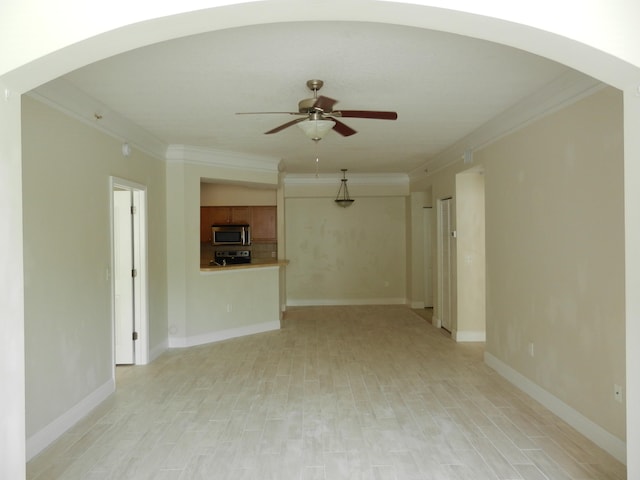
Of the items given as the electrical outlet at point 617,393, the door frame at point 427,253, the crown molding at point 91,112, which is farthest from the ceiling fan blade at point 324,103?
the door frame at point 427,253

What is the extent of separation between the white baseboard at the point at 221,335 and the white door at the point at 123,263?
37.1 inches

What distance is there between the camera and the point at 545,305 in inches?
147

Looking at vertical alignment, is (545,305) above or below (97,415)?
above

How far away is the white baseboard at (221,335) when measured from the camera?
5.84 m

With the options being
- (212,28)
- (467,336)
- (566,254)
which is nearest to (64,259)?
(212,28)

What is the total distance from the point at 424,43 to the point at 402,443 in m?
2.61

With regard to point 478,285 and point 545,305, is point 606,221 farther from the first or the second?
point 478,285

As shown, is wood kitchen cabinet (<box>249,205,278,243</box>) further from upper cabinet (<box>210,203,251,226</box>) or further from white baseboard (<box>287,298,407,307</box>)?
white baseboard (<box>287,298,407,307</box>)

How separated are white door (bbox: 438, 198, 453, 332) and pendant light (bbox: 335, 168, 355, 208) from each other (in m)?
2.32

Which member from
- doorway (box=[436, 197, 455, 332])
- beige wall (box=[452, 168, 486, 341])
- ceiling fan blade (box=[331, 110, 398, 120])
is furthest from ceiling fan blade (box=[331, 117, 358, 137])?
doorway (box=[436, 197, 455, 332])

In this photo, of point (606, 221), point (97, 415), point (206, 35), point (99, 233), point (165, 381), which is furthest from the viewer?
point (165, 381)

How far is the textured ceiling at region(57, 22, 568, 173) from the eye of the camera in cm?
268

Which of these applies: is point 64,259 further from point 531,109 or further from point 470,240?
point 470,240

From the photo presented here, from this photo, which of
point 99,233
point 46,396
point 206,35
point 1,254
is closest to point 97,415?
point 46,396
